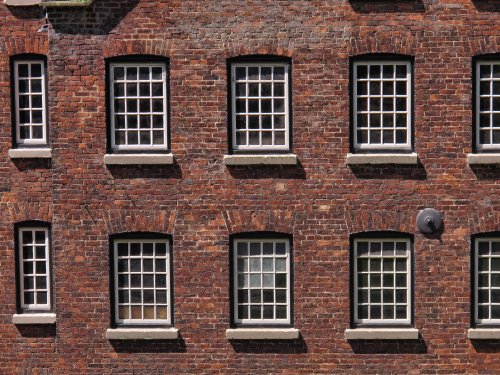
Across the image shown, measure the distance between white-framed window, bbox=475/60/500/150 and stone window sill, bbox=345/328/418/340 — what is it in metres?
3.50

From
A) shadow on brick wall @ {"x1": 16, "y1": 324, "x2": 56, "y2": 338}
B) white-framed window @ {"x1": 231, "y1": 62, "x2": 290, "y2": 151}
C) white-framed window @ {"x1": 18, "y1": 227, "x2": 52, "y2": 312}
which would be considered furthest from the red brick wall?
white-framed window @ {"x1": 18, "y1": 227, "x2": 52, "y2": 312}

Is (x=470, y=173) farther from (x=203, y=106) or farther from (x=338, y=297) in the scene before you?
(x=203, y=106)

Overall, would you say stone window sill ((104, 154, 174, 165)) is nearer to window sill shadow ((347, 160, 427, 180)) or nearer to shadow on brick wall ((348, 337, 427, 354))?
window sill shadow ((347, 160, 427, 180))

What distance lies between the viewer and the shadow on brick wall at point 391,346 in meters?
14.0

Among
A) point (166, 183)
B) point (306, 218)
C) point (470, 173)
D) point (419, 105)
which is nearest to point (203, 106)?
point (166, 183)

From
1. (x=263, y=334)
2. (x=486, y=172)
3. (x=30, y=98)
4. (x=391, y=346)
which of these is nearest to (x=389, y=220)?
(x=486, y=172)

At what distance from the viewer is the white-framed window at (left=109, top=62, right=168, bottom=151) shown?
1395 cm

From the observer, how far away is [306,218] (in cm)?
1387

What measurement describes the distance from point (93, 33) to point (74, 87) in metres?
1.00

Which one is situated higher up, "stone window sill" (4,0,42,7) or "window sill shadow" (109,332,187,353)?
"stone window sill" (4,0,42,7)

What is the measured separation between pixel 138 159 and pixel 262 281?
3.11m

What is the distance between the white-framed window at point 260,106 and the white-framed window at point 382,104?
1263 millimetres

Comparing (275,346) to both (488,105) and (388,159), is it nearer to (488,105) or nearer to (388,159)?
(388,159)

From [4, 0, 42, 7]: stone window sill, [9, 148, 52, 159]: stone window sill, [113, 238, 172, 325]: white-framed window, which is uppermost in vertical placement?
[4, 0, 42, 7]: stone window sill
